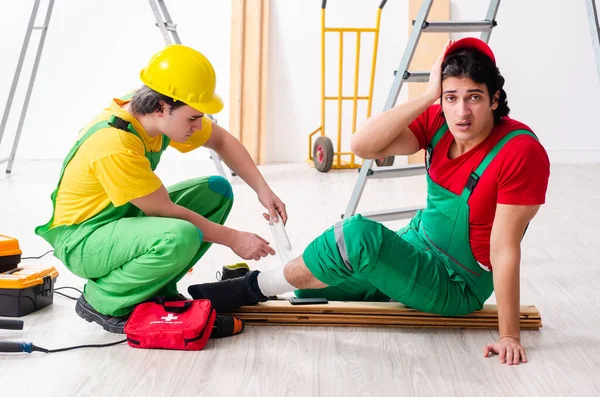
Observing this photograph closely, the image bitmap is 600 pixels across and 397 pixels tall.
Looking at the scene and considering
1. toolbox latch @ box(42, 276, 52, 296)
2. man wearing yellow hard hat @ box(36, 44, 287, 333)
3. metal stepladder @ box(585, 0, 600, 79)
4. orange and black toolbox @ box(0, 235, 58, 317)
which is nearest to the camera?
man wearing yellow hard hat @ box(36, 44, 287, 333)

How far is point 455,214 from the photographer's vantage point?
264 centimetres

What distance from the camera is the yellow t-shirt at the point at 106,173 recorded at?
2627mm

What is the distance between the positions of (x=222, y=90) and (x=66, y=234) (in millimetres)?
4015

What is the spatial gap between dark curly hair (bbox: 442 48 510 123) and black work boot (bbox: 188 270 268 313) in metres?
0.97

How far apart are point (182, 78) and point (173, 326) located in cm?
81

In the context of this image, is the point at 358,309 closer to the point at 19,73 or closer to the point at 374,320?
the point at 374,320

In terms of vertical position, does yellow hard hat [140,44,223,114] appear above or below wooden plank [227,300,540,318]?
above

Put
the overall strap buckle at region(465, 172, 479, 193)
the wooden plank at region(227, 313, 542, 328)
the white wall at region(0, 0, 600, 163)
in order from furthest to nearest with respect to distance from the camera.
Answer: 1. the white wall at region(0, 0, 600, 163)
2. the wooden plank at region(227, 313, 542, 328)
3. the overall strap buckle at region(465, 172, 479, 193)

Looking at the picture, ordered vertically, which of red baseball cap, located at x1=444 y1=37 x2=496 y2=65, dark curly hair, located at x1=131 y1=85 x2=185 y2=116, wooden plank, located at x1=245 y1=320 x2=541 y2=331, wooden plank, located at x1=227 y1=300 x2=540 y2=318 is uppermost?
red baseball cap, located at x1=444 y1=37 x2=496 y2=65

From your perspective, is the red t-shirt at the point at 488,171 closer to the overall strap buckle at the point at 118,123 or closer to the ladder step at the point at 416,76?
the ladder step at the point at 416,76

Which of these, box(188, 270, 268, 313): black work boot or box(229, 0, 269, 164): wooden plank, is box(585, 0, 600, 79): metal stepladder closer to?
box(188, 270, 268, 313): black work boot

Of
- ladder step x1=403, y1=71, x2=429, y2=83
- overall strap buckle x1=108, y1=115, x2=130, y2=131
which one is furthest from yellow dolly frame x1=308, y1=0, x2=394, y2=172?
overall strap buckle x1=108, y1=115, x2=130, y2=131

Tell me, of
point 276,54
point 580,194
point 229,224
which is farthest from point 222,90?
point 580,194

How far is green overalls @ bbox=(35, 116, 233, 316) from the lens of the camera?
2.68 meters
